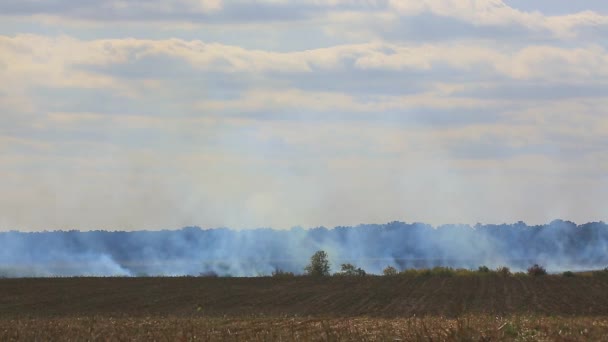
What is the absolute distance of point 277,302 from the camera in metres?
66.6

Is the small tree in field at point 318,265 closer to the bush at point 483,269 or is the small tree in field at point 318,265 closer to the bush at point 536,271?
the bush at point 483,269

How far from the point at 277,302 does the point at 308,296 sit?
6678mm

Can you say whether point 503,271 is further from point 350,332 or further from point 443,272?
point 350,332

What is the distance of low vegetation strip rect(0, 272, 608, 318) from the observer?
5750cm

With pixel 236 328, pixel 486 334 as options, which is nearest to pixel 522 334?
pixel 486 334

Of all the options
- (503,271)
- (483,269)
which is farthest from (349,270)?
(503,271)

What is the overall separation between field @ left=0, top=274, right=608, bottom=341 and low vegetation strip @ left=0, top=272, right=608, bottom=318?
76 millimetres

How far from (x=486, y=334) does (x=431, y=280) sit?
6743cm

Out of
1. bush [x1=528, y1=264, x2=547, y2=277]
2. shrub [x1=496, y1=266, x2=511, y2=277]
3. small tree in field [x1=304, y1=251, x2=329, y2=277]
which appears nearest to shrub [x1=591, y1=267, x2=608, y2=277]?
bush [x1=528, y1=264, x2=547, y2=277]

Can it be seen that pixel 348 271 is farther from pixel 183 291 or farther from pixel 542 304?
pixel 542 304

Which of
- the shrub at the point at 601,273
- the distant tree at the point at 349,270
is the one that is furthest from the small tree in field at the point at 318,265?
the shrub at the point at 601,273

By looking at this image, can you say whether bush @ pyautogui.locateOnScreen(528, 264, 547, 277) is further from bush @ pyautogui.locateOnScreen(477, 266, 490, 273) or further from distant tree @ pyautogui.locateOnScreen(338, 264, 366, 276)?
distant tree @ pyautogui.locateOnScreen(338, 264, 366, 276)

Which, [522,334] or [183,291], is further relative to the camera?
[183,291]

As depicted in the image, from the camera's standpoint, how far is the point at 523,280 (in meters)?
90.0
